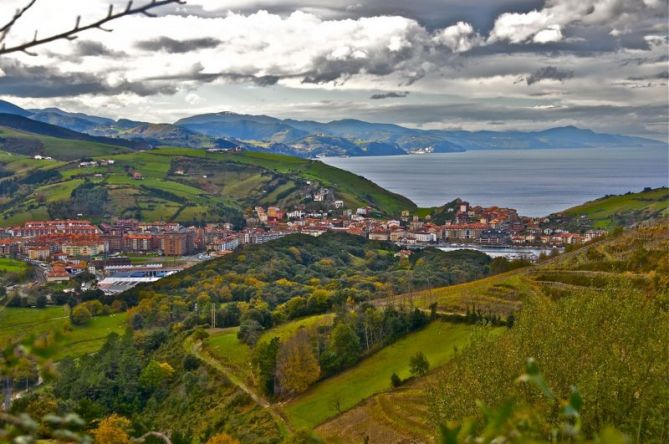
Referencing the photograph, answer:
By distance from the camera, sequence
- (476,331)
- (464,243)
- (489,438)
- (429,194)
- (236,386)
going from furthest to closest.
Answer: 1. (429,194)
2. (464,243)
3. (236,386)
4. (476,331)
5. (489,438)

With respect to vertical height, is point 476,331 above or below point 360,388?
above

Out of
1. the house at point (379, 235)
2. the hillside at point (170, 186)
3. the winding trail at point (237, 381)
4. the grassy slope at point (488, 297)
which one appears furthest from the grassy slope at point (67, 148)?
the grassy slope at point (488, 297)

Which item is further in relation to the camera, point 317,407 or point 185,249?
point 185,249

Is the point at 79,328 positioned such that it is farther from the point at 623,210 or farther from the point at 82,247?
the point at 623,210

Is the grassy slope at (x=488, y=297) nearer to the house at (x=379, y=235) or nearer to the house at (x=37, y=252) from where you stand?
the house at (x=379, y=235)

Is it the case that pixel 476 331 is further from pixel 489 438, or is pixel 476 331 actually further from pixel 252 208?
pixel 252 208

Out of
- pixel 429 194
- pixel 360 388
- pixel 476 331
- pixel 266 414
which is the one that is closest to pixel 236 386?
pixel 266 414

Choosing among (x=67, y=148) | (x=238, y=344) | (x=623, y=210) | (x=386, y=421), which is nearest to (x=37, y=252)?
(x=238, y=344)

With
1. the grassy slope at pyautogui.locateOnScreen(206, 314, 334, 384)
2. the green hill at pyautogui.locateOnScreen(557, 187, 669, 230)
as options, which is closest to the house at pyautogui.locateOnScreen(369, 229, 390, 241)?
the green hill at pyautogui.locateOnScreen(557, 187, 669, 230)
